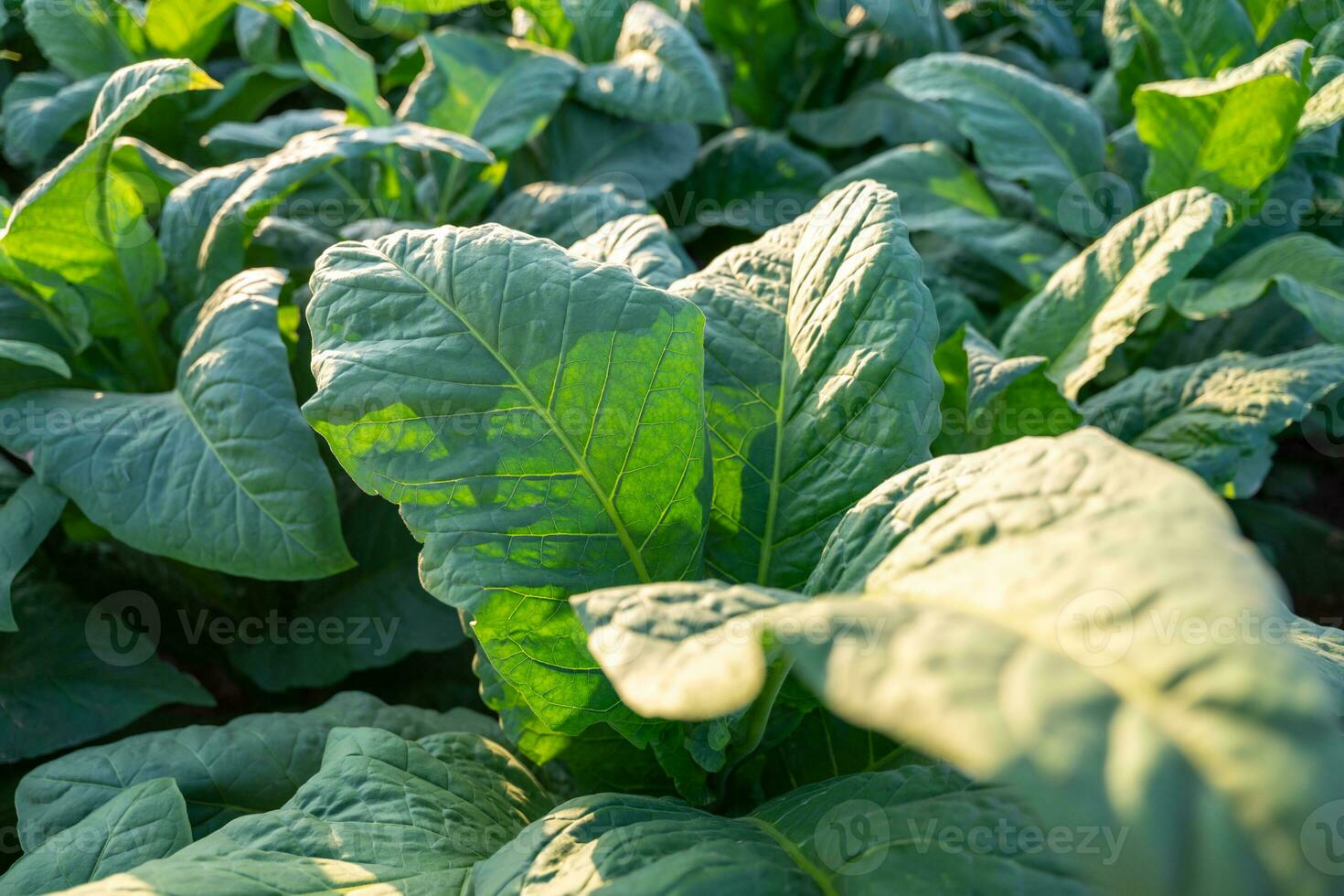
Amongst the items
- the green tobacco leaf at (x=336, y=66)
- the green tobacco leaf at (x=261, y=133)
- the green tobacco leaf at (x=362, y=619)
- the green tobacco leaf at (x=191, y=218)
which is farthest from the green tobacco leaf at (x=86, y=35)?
the green tobacco leaf at (x=362, y=619)

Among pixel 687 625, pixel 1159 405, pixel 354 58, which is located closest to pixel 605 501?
pixel 687 625

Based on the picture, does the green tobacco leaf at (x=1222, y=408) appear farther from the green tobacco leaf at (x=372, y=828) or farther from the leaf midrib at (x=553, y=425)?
the green tobacco leaf at (x=372, y=828)

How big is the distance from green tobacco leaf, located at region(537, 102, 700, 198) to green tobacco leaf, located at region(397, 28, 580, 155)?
188mm

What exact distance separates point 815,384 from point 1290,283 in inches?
37.5

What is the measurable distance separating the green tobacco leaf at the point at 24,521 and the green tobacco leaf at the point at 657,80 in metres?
1.29

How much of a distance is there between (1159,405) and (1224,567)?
1.24 meters

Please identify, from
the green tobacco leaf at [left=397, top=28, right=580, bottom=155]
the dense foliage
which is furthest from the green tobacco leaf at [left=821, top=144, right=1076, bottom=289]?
the green tobacco leaf at [left=397, top=28, right=580, bottom=155]

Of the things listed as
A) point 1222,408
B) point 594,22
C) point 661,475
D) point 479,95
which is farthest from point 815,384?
point 594,22

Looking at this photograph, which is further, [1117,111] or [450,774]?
[1117,111]

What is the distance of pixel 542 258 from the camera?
3.44 ft

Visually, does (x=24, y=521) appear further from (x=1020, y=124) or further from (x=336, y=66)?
(x=1020, y=124)

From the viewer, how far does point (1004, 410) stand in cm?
144

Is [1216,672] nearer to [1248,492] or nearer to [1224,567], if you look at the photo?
[1224,567]

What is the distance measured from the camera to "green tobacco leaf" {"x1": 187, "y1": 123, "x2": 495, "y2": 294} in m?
1.61
